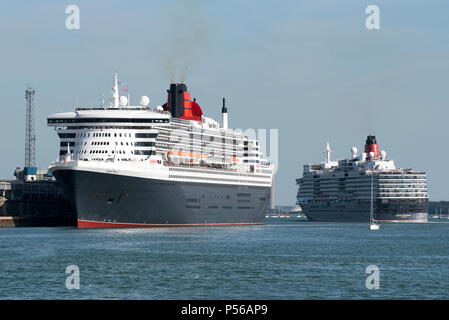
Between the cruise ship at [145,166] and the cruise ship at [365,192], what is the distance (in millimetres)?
69427

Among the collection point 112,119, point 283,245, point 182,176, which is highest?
point 112,119

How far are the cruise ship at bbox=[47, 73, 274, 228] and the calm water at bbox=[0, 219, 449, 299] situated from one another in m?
15.0

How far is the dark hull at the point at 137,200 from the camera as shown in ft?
279

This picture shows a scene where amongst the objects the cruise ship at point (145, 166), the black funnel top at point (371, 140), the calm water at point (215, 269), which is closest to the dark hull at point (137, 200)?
the cruise ship at point (145, 166)

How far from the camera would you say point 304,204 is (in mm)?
194250

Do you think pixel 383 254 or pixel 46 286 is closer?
pixel 46 286

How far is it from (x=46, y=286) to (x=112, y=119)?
55551 mm

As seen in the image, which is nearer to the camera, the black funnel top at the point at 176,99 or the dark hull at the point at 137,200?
the dark hull at the point at 137,200

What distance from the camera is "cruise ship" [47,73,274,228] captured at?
282 feet
